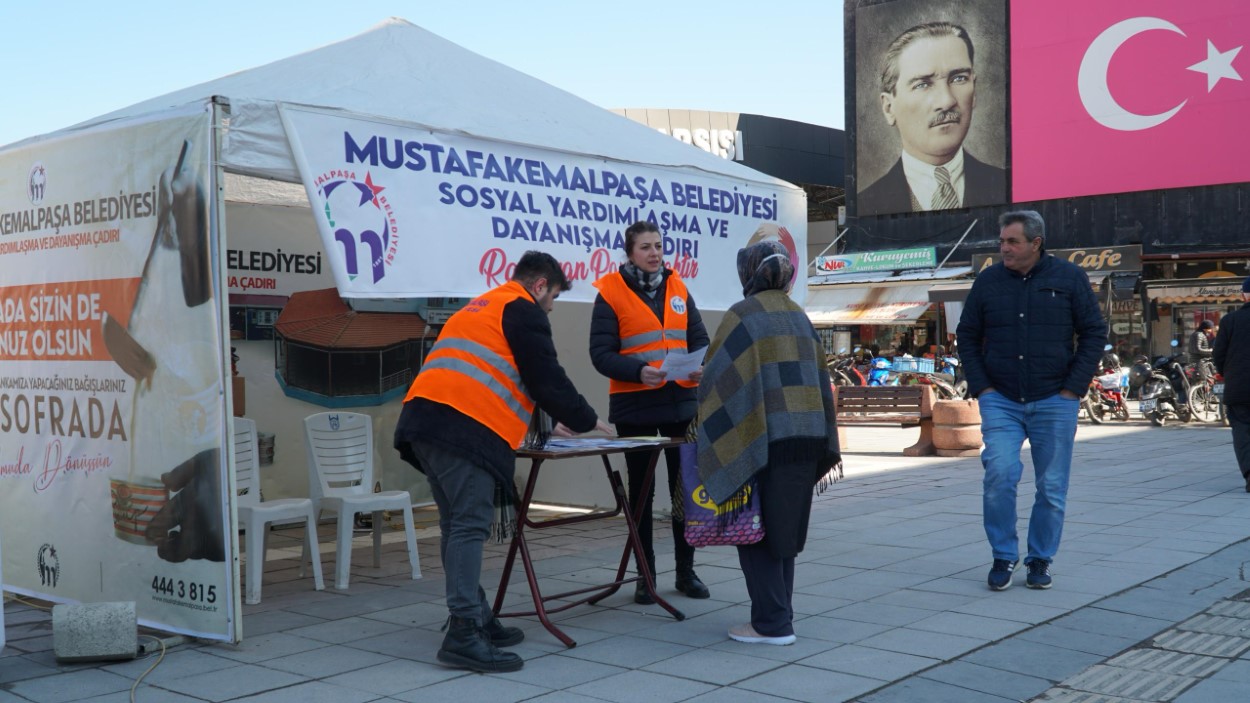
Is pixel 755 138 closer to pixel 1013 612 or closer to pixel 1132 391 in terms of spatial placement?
pixel 1132 391

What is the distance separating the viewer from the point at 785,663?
168 inches

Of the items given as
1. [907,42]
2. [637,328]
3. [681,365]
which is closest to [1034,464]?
[681,365]

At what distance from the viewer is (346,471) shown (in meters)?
6.41

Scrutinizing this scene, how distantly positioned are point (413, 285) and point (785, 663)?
2.33m

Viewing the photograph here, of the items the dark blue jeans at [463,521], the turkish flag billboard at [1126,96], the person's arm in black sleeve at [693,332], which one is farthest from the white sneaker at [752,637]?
the turkish flag billboard at [1126,96]

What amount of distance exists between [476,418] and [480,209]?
1650mm

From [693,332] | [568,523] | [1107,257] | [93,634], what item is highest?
[1107,257]

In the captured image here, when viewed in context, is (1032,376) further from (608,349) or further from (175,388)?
(175,388)

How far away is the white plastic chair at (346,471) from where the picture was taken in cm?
593

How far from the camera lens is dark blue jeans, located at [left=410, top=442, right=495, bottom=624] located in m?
4.20

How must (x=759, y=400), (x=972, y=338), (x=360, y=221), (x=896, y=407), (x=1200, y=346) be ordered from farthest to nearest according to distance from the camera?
(x=1200, y=346), (x=896, y=407), (x=972, y=338), (x=360, y=221), (x=759, y=400)

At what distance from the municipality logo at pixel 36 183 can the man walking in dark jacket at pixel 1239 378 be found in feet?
27.0

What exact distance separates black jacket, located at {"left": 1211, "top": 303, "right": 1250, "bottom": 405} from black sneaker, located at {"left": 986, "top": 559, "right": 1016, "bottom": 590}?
447cm

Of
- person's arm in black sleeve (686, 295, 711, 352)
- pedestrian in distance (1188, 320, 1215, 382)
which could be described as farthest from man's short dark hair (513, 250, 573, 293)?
pedestrian in distance (1188, 320, 1215, 382)
